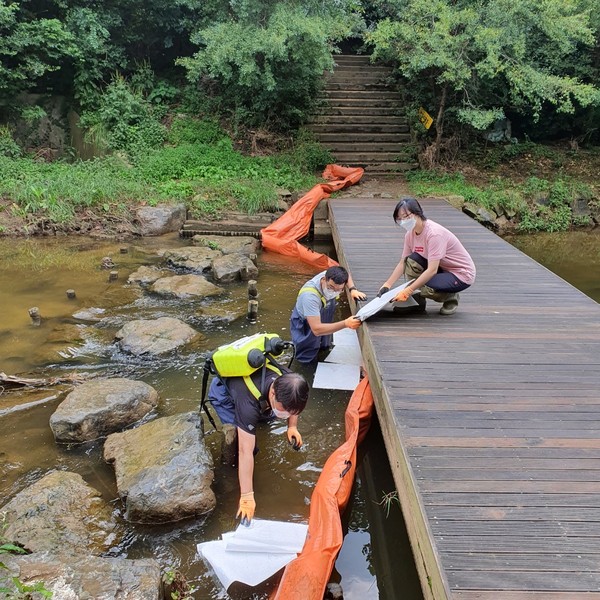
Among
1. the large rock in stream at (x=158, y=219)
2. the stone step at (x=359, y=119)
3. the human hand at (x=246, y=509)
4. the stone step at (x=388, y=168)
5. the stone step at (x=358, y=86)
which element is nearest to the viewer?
the human hand at (x=246, y=509)

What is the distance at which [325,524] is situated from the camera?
3.20 m

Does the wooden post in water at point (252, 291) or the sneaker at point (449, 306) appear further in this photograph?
the wooden post in water at point (252, 291)

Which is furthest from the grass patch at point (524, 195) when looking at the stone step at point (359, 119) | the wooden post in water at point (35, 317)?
the wooden post in water at point (35, 317)

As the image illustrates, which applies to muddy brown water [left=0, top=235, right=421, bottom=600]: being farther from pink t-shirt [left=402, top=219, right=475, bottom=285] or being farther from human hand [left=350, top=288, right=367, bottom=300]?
pink t-shirt [left=402, top=219, right=475, bottom=285]

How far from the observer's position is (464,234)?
835cm

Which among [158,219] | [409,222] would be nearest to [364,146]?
[158,219]

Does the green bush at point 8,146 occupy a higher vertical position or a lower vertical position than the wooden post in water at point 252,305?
higher

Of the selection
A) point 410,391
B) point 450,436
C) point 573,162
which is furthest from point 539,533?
point 573,162

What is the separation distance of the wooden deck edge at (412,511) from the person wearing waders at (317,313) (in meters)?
0.70

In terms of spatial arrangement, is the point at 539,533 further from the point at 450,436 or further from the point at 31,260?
the point at 31,260

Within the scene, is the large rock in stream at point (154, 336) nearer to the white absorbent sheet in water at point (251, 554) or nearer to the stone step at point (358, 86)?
the white absorbent sheet in water at point (251, 554)

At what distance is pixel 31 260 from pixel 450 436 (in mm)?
7719

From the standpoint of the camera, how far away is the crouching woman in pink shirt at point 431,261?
4461 mm

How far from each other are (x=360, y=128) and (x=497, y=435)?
423 inches
